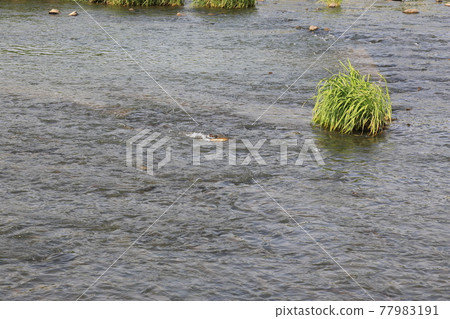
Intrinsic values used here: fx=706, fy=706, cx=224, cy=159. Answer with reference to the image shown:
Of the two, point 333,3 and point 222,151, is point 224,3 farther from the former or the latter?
point 222,151

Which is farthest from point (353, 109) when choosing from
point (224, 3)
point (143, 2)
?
point (143, 2)

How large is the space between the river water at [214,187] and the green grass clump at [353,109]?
0.57ft

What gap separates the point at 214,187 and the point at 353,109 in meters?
2.56

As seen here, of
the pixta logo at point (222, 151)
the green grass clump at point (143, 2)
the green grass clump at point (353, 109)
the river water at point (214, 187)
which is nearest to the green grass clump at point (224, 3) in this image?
the green grass clump at point (143, 2)

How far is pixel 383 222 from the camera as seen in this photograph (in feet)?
19.4

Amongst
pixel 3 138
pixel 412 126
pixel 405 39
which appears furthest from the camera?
pixel 405 39

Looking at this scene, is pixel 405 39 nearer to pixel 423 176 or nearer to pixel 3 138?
pixel 423 176

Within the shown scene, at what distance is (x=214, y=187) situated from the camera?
675cm

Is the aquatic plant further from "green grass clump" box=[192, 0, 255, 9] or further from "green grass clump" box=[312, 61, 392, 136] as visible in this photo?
"green grass clump" box=[312, 61, 392, 136]

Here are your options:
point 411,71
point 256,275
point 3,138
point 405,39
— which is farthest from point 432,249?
point 405,39

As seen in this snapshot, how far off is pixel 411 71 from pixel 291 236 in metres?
7.16

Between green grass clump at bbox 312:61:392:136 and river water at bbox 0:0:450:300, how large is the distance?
174mm

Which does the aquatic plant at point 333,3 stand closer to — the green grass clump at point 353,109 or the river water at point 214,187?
the river water at point 214,187

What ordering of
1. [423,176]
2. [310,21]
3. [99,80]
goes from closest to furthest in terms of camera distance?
[423,176]
[99,80]
[310,21]
